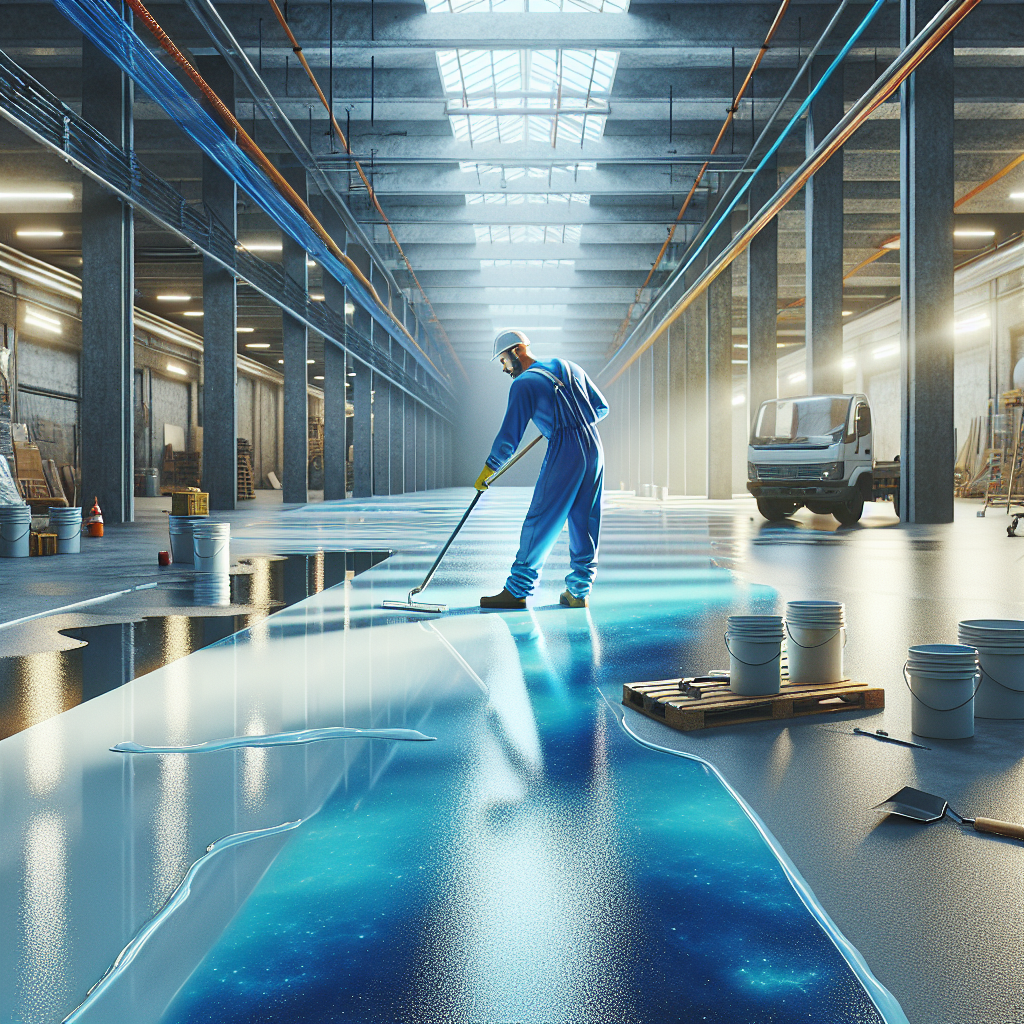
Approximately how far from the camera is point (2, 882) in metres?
1.87

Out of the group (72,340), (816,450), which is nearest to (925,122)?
(816,450)

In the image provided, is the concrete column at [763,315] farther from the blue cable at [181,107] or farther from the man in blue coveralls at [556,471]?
the man in blue coveralls at [556,471]

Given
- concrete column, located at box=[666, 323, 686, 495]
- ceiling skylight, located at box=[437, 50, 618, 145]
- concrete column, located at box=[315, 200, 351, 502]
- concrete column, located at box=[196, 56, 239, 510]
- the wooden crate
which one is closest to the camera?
the wooden crate

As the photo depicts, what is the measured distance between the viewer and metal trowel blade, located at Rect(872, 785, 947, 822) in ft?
7.09

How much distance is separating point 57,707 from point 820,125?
51.3ft

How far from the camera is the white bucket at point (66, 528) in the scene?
8.77 meters

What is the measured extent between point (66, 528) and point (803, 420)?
1046cm

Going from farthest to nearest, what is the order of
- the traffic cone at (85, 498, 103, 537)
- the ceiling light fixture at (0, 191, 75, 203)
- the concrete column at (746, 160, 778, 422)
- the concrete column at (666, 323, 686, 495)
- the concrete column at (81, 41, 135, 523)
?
the concrete column at (666, 323, 686, 495) → the ceiling light fixture at (0, 191, 75, 203) → the concrete column at (746, 160, 778, 422) → the concrete column at (81, 41, 135, 523) → the traffic cone at (85, 498, 103, 537)

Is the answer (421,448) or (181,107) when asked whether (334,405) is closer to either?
(181,107)

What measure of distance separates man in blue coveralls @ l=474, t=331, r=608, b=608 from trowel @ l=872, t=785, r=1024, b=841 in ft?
10.9

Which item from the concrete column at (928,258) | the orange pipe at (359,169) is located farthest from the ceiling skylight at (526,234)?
the concrete column at (928,258)

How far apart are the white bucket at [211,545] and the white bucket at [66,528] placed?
220 centimetres

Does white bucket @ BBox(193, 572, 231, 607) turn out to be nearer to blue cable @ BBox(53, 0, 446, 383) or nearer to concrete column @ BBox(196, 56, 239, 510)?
blue cable @ BBox(53, 0, 446, 383)

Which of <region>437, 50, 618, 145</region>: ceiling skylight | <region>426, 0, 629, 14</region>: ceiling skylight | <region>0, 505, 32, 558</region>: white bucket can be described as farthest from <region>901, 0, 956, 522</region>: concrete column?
<region>0, 505, 32, 558</region>: white bucket
